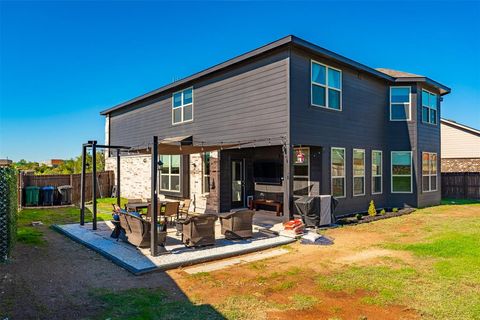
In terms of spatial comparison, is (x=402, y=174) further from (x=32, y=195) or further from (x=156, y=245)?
(x=32, y=195)

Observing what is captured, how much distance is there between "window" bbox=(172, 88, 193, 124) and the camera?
1446cm

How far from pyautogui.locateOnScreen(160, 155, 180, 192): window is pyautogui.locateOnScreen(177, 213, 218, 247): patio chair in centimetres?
761

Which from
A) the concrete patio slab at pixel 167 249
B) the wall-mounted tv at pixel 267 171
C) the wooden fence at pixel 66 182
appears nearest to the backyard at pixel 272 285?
the concrete patio slab at pixel 167 249

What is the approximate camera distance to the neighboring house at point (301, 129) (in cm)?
1054

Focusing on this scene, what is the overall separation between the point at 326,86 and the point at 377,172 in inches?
193

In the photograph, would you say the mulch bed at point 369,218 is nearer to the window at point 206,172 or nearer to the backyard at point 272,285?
the backyard at point 272,285

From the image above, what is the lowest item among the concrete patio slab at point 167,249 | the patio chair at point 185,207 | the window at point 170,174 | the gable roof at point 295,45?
the concrete patio slab at point 167,249

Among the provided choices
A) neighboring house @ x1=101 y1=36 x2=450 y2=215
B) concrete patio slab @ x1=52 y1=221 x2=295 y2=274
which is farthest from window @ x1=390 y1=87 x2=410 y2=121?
concrete patio slab @ x1=52 y1=221 x2=295 y2=274

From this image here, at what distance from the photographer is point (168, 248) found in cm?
743

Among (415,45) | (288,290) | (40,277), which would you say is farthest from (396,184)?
(40,277)

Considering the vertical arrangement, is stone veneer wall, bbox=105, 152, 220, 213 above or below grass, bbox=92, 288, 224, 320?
above

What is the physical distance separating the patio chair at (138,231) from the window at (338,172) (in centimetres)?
679

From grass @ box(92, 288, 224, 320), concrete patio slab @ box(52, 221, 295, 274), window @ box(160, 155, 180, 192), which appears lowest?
grass @ box(92, 288, 224, 320)

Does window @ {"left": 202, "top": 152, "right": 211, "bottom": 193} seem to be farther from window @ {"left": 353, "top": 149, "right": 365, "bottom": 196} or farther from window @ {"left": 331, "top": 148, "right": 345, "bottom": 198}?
window @ {"left": 353, "top": 149, "right": 365, "bottom": 196}
